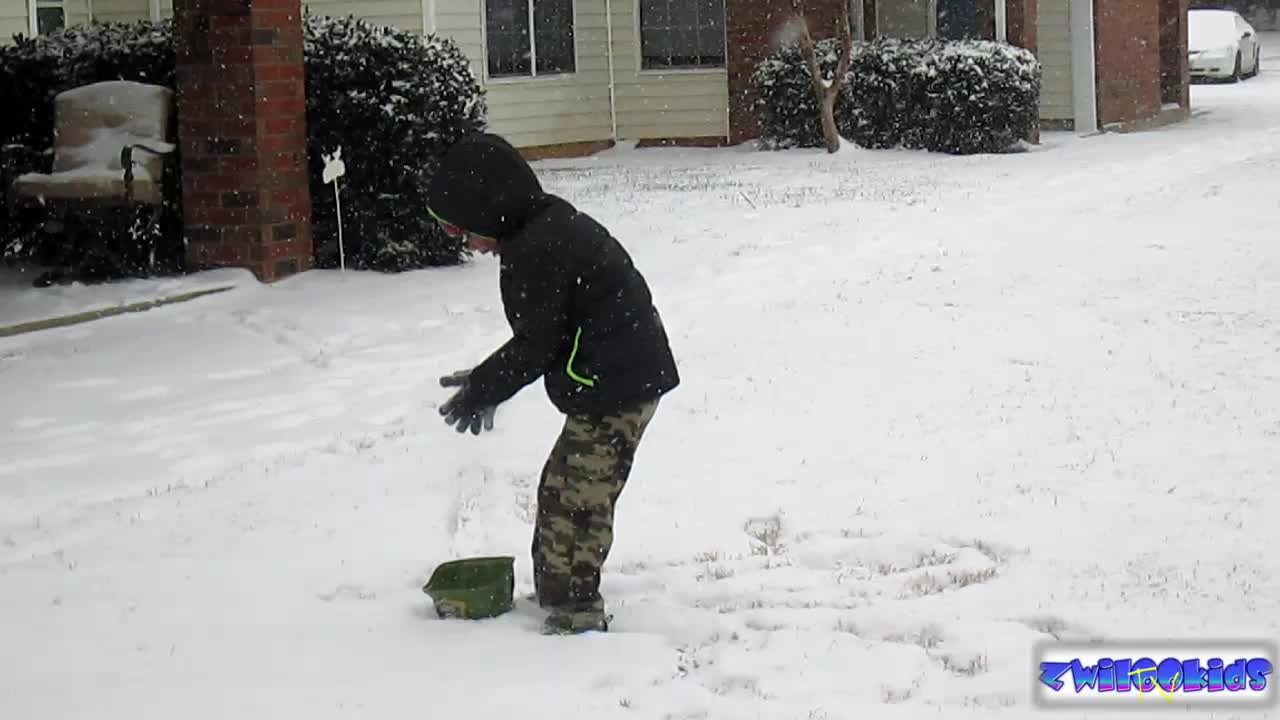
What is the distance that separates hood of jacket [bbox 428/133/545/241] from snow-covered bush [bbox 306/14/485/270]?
653 centimetres

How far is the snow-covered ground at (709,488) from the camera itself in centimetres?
507

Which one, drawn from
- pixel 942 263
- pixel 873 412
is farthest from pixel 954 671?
pixel 942 263

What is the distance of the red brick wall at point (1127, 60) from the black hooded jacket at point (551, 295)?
21.3m

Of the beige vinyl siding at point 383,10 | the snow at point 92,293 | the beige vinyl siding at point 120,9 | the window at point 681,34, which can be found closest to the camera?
the snow at point 92,293

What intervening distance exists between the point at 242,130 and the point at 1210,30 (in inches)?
1123

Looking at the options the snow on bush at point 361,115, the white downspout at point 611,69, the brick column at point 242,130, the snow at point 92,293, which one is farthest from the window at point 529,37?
the snow at point 92,293

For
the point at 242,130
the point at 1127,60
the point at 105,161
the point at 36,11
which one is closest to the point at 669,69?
the point at 1127,60

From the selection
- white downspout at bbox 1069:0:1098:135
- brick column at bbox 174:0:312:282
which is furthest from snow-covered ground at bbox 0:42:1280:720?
white downspout at bbox 1069:0:1098:135

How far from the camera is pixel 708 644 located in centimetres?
525

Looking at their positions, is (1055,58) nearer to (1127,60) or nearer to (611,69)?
(1127,60)

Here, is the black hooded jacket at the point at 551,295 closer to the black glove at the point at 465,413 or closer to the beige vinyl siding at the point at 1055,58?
the black glove at the point at 465,413

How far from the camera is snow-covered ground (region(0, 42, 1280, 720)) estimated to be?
5.07 m

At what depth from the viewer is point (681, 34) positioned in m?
23.8

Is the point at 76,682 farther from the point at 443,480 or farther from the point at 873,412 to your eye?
the point at 873,412
